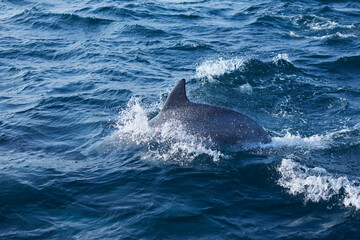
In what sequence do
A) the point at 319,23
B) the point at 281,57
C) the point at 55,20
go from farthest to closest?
the point at 55,20
the point at 319,23
the point at 281,57

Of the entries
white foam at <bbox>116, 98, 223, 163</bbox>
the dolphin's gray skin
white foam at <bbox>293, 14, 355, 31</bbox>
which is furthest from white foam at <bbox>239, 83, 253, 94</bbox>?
white foam at <bbox>293, 14, 355, 31</bbox>

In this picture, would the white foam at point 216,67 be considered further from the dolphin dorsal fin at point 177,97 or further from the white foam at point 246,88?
the dolphin dorsal fin at point 177,97

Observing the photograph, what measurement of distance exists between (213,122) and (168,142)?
118cm

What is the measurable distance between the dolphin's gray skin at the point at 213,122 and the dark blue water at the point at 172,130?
29 cm

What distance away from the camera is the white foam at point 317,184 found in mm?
7641

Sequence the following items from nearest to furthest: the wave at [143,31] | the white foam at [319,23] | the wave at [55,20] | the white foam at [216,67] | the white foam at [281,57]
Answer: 1. the white foam at [216,67]
2. the white foam at [281,57]
3. the wave at [143,31]
4. the white foam at [319,23]
5. the wave at [55,20]

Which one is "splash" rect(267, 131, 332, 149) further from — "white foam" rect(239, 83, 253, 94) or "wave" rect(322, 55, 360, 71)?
"wave" rect(322, 55, 360, 71)

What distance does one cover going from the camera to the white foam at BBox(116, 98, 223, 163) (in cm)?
958

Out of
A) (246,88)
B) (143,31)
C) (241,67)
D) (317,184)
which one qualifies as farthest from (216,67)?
(317,184)

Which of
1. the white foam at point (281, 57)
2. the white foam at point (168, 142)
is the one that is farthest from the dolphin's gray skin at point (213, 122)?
the white foam at point (281, 57)

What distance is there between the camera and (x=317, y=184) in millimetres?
8023

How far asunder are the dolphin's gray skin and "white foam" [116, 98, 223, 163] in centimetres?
20

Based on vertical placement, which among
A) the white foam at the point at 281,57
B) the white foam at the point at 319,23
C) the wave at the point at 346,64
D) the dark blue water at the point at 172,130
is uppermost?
the white foam at the point at 319,23

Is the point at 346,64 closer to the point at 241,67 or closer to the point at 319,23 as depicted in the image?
the point at 241,67
